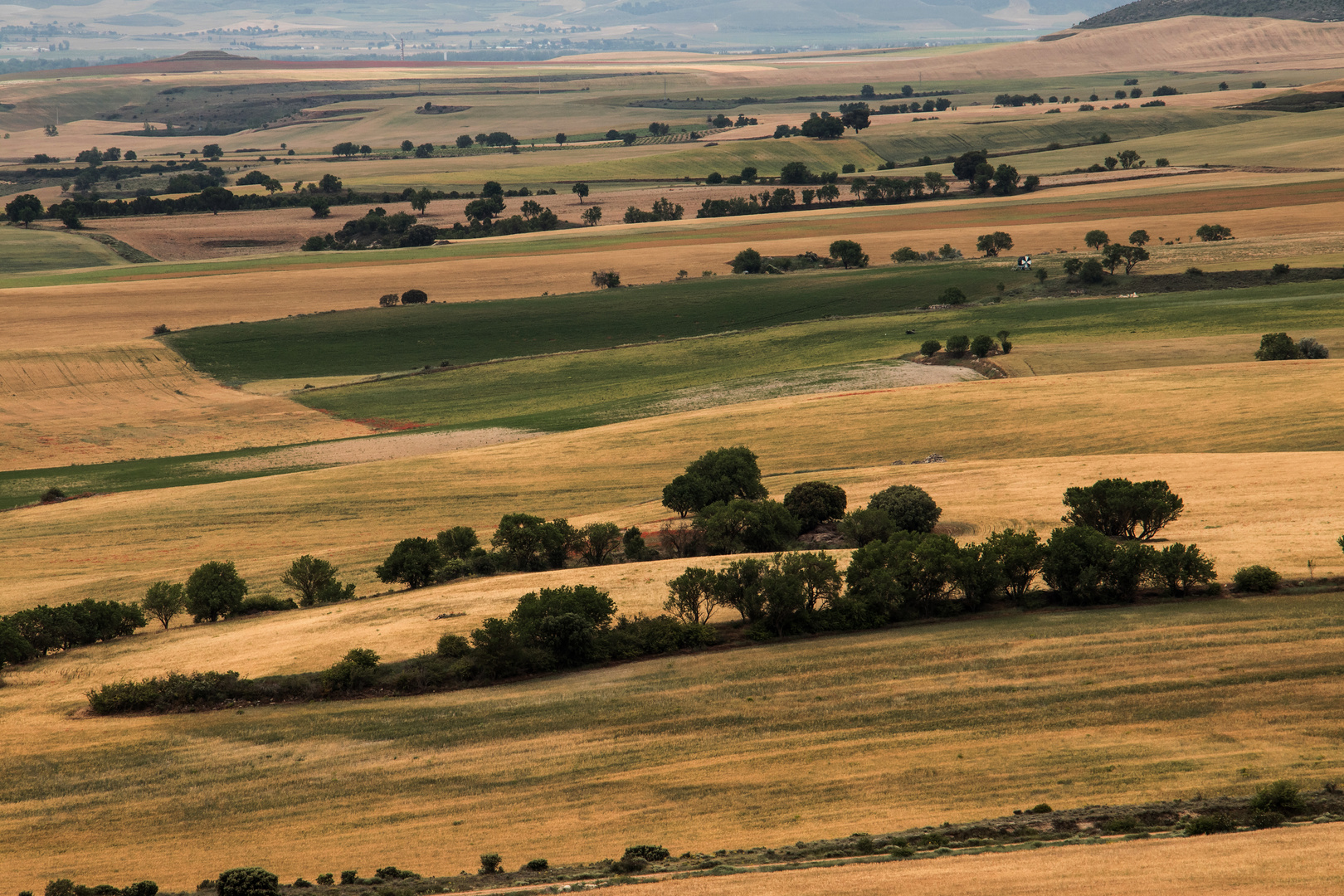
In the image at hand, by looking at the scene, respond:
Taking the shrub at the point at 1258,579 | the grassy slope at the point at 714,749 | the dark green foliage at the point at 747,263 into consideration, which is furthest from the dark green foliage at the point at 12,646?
the dark green foliage at the point at 747,263

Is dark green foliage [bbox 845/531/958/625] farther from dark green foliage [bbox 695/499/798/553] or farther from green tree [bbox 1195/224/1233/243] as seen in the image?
green tree [bbox 1195/224/1233/243]

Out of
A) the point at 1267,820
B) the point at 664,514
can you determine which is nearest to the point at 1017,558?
the point at 1267,820

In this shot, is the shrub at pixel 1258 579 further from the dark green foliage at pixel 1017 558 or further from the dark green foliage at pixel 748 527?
the dark green foliage at pixel 748 527

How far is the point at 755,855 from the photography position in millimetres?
29547

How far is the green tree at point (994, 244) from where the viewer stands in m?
137

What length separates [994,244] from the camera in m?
137

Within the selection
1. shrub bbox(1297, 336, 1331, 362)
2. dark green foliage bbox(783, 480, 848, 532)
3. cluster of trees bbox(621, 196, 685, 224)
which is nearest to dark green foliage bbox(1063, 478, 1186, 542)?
dark green foliage bbox(783, 480, 848, 532)

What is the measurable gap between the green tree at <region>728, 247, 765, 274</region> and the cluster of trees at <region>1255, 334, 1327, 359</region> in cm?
6434

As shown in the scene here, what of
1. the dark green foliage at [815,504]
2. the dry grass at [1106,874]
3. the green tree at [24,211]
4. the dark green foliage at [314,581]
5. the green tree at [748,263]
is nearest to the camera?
the dry grass at [1106,874]

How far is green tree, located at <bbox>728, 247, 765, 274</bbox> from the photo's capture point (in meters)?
138

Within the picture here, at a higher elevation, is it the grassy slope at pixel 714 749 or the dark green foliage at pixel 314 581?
the dark green foliage at pixel 314 581

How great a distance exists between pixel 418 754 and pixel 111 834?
8.73 meters

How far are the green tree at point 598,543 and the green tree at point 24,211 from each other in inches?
6134

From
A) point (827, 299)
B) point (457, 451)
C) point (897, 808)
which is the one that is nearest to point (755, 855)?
point (897, 808)
